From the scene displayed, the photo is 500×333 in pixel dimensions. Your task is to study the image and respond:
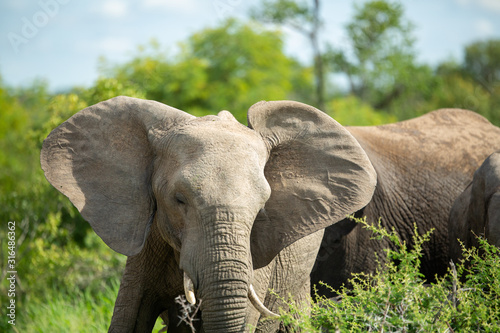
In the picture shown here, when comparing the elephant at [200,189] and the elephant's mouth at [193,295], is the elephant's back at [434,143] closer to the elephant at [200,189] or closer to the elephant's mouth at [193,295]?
the elephant at [200,189]

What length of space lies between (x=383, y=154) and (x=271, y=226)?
90.7 inches

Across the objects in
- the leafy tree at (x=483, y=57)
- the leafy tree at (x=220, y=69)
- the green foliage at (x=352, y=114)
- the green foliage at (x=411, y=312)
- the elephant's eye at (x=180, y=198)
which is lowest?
the green foliage at (x=411, y=312)

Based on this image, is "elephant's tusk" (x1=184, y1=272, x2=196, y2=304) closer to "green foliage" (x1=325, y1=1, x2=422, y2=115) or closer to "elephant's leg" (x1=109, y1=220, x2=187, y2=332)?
"elephant's leg" (x1=109, y1=220, x2=187, y2=332)

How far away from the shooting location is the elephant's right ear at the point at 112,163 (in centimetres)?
373

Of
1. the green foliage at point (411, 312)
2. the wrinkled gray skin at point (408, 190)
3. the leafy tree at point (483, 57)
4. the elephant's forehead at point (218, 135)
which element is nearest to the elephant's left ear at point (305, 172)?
the elephant's forehead at point (218, 135)

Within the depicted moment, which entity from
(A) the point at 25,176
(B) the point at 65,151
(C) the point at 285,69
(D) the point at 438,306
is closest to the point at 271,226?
(D) the point at 438,306

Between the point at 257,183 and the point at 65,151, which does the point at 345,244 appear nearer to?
the point at 257,183

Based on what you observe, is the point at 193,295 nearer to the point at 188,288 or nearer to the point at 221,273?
the point at 188,288

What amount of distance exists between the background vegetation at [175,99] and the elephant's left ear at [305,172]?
127 inches

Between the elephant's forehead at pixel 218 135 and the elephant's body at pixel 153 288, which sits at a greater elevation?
the elephant's forehead at pixel 218 135

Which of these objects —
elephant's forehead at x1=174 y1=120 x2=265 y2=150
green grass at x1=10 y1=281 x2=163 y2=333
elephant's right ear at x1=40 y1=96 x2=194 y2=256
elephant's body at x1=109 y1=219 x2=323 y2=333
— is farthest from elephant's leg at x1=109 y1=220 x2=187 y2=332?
green grass at x1=10 y1=281 x2=163 y2=333

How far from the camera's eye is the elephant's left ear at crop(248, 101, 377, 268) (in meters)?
A: 3.87

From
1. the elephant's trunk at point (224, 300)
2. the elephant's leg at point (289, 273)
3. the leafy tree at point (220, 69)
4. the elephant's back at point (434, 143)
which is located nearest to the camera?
the elephant's trunk at point (224, 300)

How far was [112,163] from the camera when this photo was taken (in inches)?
153
